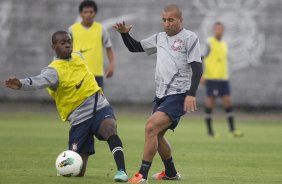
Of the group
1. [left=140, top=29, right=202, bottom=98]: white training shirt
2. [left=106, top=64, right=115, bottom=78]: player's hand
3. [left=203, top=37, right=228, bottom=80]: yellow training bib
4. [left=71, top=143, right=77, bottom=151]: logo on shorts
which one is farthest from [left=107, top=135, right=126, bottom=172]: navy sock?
[left=203, top=37, right=228, bottom=80]: yellow training bib

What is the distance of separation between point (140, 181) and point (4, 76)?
1746 centimetres

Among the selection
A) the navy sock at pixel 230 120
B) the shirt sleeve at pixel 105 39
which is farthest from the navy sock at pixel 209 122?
the shirt sleeve at pixel 105 39

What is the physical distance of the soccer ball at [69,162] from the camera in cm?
995

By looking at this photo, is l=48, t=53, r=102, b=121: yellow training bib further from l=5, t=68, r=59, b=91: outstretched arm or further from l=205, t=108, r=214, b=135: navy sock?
l=205, t=108, r=214, b=135: navy sock

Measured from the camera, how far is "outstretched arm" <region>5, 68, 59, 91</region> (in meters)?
9.22

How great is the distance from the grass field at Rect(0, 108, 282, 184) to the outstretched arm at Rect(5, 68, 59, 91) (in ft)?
3.68

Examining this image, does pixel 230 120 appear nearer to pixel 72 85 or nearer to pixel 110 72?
pixel 110 72

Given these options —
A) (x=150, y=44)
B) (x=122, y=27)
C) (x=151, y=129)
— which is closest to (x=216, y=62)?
(x=150, y=44)

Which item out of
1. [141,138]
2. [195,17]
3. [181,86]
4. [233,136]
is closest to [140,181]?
[181,86]

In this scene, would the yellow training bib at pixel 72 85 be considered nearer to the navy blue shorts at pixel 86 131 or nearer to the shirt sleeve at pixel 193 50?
the navy blue shorts at pixel 86 131

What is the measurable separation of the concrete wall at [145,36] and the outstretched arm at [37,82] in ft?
52.6

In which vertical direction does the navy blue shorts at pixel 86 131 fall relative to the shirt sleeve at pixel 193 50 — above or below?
below

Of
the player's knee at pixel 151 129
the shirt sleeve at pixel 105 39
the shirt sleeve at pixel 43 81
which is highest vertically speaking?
the shirt sleeve at pixel 43 81

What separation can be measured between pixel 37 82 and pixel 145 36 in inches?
652
